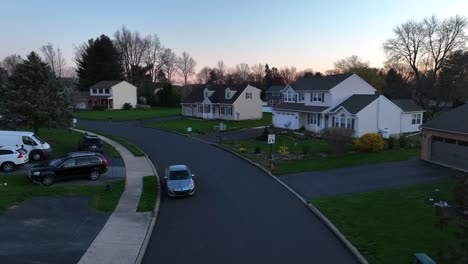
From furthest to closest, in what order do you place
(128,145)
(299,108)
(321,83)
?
(299,108), (321,83), (128,145)

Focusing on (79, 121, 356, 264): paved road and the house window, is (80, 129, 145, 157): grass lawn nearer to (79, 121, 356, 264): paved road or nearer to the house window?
(79, 121, 356, 264): paved road

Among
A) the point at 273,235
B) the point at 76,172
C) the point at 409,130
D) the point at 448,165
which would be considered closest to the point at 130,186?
the point at 76,172

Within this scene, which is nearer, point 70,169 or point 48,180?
point 48,180

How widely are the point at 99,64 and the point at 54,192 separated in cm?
8109

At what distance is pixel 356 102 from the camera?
1586 inches

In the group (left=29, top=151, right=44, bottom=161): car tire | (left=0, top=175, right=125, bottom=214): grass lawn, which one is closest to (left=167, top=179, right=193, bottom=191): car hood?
(left=0, top=175, right=125, bottom=214): grass lawn

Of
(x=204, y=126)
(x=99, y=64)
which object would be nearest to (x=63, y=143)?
(x=204, y=126)

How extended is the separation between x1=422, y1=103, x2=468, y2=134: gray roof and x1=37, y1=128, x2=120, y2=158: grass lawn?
24.0 meters

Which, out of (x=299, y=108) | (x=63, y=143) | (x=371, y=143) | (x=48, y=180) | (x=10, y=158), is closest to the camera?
(x=48, y=180)

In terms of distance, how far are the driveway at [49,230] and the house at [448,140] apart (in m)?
21.8

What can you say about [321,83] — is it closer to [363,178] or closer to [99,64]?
[363,178]

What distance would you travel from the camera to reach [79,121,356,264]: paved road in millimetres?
12461

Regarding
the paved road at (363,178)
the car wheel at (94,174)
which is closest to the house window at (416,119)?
the paved road at (363,178)

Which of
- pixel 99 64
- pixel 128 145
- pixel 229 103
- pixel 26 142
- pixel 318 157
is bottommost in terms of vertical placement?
pixel 318 157
